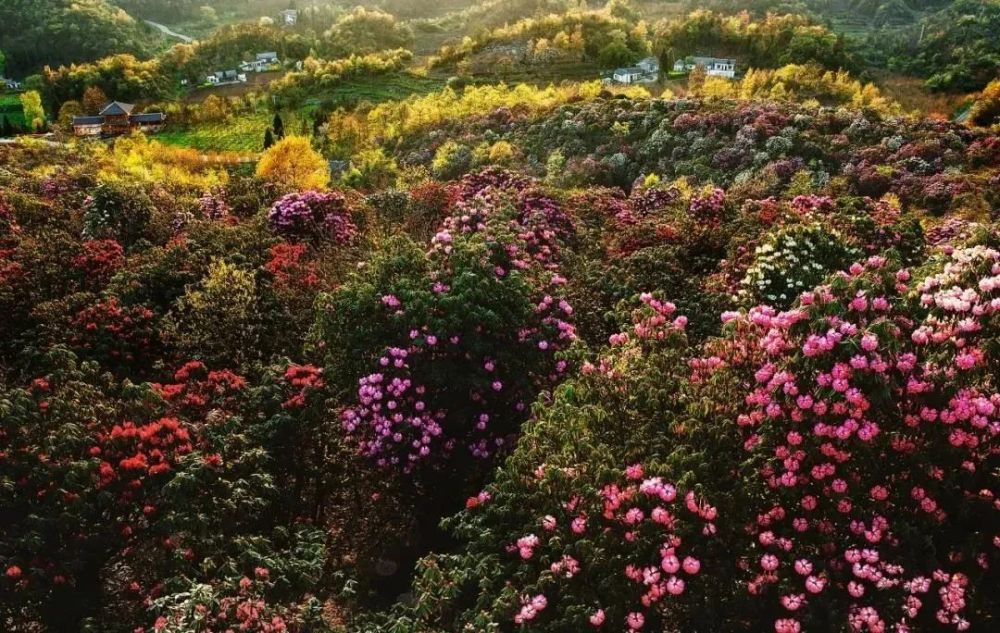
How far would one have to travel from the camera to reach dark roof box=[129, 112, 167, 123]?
8681 centimetres

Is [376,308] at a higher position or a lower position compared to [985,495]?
lower

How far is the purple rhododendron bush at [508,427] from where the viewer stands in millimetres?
6211

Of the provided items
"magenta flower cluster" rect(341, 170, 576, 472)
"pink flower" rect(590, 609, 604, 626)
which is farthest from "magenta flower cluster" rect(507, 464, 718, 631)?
"magenta flower cluster" rect(341, 170, 576, 472)

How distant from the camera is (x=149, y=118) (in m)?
87.2

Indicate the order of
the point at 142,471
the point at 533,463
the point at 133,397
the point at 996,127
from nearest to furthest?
the point at 533,463
the point at 142,471
the point at 133,397
the point at 996,127

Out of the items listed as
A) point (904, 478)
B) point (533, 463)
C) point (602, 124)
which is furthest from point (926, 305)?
point (602, 124)

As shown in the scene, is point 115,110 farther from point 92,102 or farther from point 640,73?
point 640,73

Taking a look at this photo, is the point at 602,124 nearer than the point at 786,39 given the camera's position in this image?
Yes

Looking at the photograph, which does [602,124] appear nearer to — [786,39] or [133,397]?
[133,397]

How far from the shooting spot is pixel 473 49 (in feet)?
352

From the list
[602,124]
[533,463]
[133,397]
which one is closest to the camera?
[533,463]

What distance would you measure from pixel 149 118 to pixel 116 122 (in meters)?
4.85

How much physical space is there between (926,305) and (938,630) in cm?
316

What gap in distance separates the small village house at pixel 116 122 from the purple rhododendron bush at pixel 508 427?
7616 centimetres
